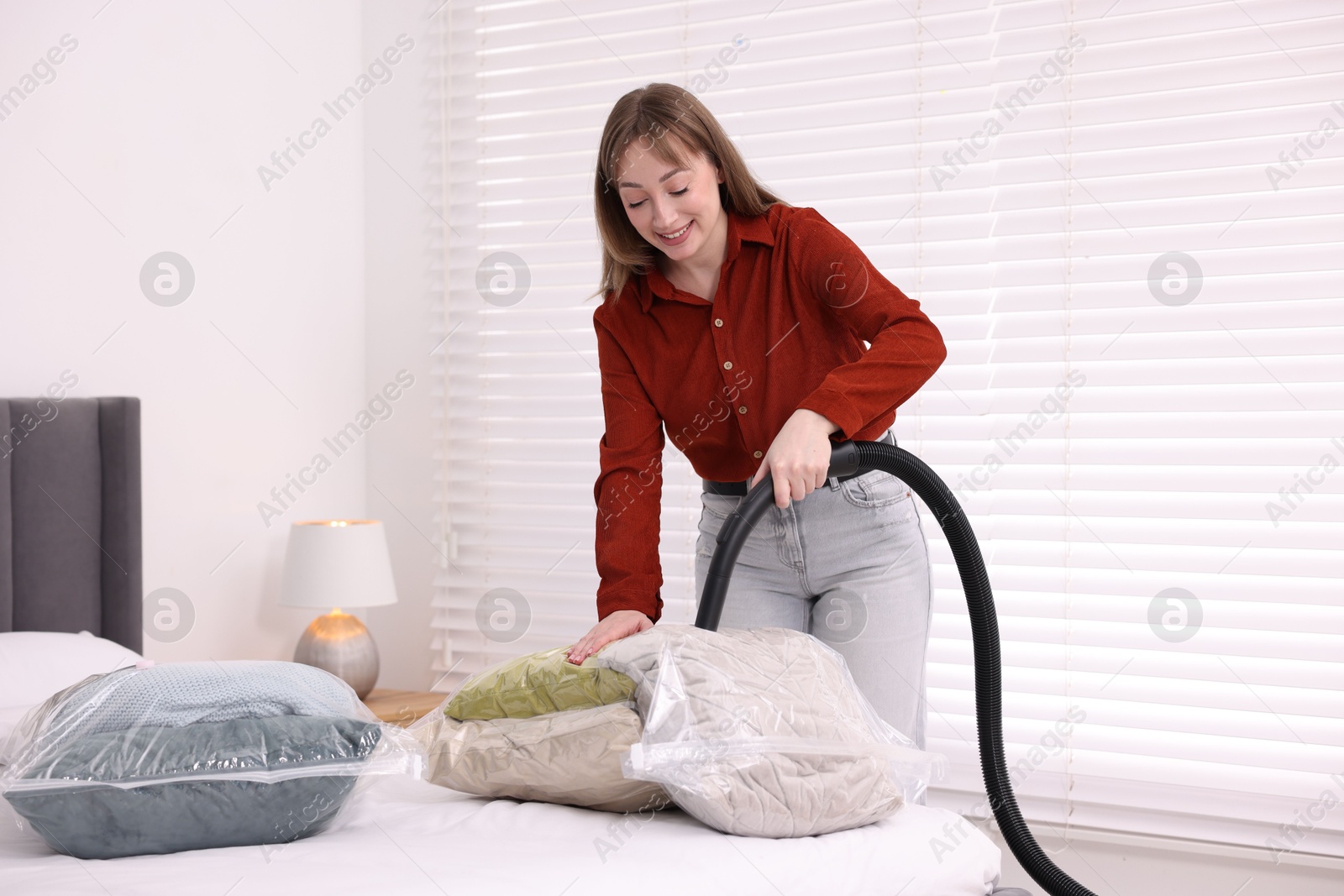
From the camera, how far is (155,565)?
8.25 feet

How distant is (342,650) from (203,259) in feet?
3.53

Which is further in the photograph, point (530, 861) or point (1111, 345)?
point (1111, 345)

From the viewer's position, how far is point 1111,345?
245 centimetres

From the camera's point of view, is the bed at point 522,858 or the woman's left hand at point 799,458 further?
the woman's left hand at point 799,458

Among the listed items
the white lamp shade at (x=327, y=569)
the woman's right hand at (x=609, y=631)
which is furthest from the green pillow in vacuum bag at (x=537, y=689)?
the white lamp shade at (x=327, y=569)

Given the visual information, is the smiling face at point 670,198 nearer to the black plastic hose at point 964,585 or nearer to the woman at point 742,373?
the woman at point 742,373

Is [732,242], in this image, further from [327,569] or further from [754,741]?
[327,569]

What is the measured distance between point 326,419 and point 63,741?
7.13 feet

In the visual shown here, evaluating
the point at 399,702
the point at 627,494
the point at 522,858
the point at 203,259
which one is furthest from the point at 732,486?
the point at 203,259

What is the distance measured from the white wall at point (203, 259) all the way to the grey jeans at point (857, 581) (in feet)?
5.38

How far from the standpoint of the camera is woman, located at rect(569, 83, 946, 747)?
5.09ft

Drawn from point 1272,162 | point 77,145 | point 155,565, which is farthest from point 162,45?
point 1272,162

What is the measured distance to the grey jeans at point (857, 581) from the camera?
1581 millimetres

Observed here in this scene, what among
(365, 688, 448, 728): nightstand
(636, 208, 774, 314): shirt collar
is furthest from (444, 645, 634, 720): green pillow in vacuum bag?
(365, 688, 448, 728): nightstand
